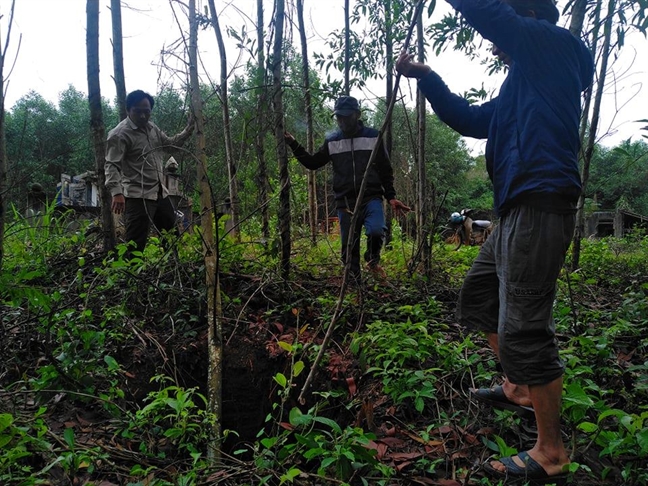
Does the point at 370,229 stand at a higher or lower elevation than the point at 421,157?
lower

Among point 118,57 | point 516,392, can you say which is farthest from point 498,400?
point 118,57

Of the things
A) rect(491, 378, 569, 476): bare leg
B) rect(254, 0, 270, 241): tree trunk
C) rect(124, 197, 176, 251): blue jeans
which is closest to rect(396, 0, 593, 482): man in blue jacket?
rect(491, 378, 569, 476): bare leg

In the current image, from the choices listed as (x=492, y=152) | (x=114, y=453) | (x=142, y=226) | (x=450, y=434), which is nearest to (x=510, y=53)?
(x=492, y=152)

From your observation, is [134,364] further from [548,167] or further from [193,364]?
[548,167]

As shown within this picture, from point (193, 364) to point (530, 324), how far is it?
230cm

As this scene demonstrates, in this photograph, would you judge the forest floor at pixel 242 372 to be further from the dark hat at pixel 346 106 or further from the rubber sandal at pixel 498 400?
the dark hat at pixel 346 106

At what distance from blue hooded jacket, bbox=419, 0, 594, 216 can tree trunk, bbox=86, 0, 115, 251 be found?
3.36m

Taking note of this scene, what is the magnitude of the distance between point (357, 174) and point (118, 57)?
379 centimetres

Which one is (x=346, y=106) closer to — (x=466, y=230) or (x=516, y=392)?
(x=516, y=392)

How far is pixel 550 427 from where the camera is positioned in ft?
5.41

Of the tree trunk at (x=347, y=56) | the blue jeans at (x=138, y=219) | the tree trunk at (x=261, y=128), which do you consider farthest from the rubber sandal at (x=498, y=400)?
the tree trunk at (x=347, y=56)

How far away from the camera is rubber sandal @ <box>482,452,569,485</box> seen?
1646 millimetres

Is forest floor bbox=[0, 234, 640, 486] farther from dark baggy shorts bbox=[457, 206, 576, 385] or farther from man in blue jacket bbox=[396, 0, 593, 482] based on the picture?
dark baggy shorts bbox=[457, 206, 576, 385]

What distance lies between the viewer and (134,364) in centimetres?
291
